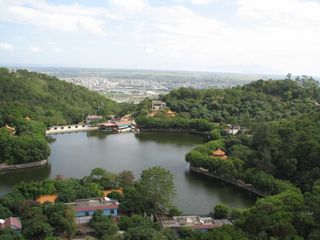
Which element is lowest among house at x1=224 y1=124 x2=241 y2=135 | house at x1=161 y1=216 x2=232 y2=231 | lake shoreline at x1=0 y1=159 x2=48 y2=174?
lake shoreline at x1=0 y1=159 x2=48 y2=174

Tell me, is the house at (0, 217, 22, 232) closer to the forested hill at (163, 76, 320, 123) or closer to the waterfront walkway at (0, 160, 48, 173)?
the waterfront walkway at (0, 160, 48, 173)

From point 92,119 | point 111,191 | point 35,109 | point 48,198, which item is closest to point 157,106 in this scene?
point 92,119

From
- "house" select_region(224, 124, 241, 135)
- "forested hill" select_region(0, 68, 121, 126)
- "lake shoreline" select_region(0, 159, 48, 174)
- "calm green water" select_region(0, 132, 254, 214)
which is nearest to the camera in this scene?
"calm green water" select_region(0, 132, 254, 214)

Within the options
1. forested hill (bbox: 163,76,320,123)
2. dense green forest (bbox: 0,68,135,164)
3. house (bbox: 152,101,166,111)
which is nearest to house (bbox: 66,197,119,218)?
dense green forest (bbox: 0,68,135,164)

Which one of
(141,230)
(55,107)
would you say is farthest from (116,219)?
(55,107)

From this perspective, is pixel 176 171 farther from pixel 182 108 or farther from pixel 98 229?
pixel 182 108

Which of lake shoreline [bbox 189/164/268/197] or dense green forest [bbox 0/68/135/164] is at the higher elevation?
dense green forest [bbox 0/68/135/164]

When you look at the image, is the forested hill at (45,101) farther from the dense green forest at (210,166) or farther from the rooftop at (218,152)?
the rooftop at (218,152)
